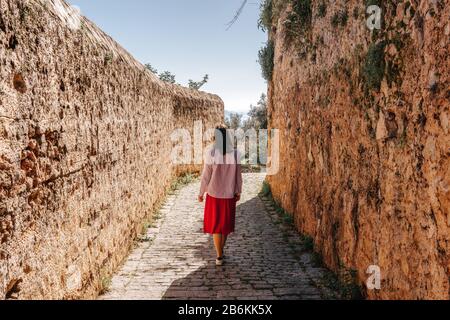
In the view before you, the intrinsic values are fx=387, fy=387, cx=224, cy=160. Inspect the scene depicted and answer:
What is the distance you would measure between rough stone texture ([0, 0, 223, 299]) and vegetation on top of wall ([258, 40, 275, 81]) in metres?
4.83

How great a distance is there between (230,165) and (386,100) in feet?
8.00

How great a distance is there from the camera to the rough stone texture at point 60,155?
2285 mm

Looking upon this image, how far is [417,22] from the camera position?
274 centimetres

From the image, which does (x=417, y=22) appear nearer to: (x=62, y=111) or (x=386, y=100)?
(x=386, y=100)

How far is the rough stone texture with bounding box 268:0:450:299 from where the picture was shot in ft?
8.14

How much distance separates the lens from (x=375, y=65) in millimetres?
3385

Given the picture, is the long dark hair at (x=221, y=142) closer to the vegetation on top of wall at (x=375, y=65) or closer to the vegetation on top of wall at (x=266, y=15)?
the vegetation on top of wall at (x=375, y=65)

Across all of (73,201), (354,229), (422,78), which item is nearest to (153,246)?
(73,201)

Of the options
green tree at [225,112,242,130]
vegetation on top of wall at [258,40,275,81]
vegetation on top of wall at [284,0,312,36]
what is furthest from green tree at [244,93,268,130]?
vegetation on top of wall at [284,0,312,36]

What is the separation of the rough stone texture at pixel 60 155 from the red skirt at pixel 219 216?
1176mm

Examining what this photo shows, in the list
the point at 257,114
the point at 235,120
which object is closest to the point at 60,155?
the point at 257,114

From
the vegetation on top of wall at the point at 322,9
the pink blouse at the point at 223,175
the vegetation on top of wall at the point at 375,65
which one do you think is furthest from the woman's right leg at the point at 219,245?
the vegetation on top of wall at the point at 322,9

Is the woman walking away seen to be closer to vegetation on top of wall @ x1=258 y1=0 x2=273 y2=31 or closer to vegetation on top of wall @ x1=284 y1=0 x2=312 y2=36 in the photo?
vegetation on top of wall @ x1=284 y1=0 x2=312 y2=36

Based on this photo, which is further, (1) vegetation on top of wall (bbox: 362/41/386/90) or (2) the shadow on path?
(2) the shadow on path
